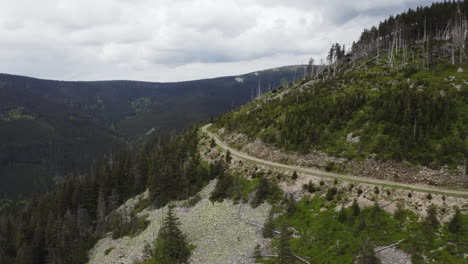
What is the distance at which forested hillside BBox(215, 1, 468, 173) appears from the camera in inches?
2028

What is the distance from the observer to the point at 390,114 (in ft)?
201

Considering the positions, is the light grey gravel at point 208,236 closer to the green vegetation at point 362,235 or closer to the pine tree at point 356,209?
the green vegetation at point 362,235

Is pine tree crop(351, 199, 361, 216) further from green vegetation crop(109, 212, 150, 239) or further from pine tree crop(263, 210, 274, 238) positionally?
green vegetation crop(109, 212, 150, 239)

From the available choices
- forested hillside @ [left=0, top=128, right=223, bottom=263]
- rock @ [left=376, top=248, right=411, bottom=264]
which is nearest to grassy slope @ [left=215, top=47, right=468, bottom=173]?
rock @ [left=376, top=248, right=411, bottom=264]

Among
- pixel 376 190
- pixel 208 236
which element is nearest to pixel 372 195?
pixel 376 190

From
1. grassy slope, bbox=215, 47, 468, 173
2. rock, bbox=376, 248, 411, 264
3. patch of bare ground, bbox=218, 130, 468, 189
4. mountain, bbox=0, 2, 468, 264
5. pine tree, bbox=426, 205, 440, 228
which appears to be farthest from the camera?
grassy slope, bbox=215, 47, 468, 173

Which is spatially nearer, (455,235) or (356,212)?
(455,235)

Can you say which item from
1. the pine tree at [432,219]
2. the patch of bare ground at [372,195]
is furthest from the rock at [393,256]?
the patch of bare ground at [372,195]

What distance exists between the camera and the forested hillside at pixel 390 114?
5150 cm

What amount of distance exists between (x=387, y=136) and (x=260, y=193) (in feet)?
97.9

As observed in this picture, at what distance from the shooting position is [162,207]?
6931 centimetres

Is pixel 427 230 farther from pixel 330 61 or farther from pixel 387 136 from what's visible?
pixel 330 61

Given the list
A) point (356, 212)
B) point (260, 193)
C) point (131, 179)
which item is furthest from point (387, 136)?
point (131, 179)

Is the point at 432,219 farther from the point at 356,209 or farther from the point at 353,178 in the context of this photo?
the point at 353,178
